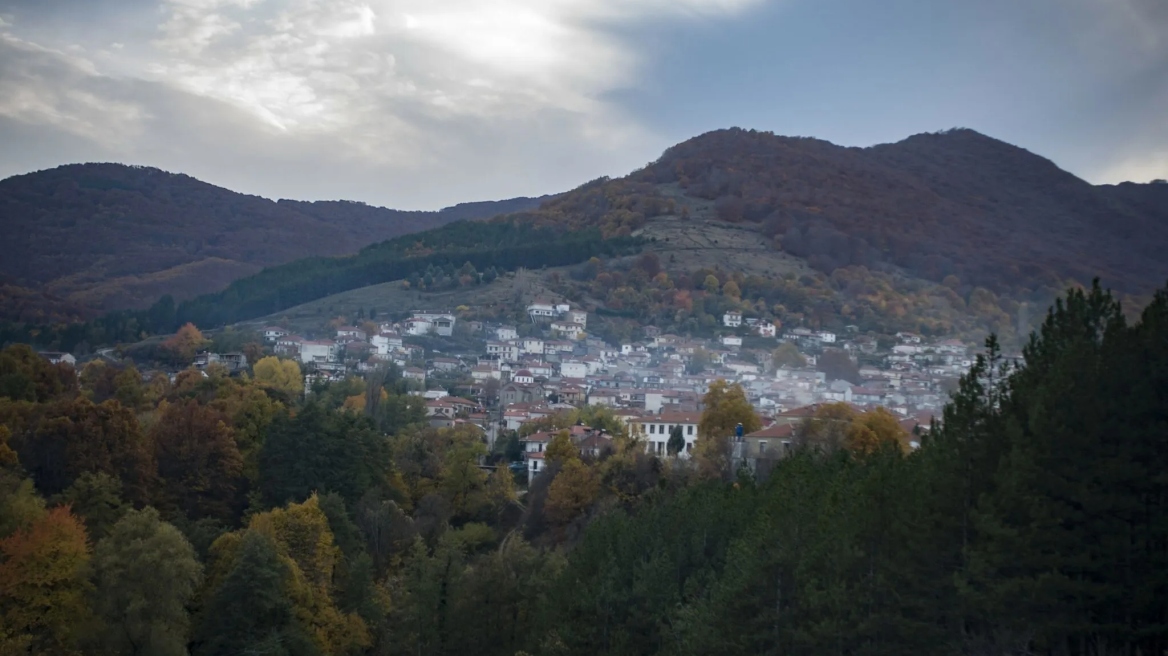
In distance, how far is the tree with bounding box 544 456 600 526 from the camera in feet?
76.8

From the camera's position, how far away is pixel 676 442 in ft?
96.0

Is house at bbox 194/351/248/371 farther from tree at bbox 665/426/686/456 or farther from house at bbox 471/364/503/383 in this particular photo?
tree at bbox 665/426/686/456

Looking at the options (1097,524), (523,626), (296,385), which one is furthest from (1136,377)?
(296,385)

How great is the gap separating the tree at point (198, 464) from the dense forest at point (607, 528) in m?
0.06

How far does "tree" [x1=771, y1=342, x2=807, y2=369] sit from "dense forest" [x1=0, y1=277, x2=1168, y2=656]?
1760 centimetres

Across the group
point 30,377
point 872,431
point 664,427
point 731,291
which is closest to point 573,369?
point 731,291

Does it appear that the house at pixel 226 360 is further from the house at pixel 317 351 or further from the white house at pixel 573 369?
the white house at pixel 573 369

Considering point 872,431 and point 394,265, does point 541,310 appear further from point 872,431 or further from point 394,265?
point 872,431

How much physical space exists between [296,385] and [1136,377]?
34.2m

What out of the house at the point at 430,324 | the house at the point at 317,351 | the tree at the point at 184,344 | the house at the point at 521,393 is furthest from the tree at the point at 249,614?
the house at the point at 430,324

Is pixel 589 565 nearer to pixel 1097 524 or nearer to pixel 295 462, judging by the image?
pixel 1097 524

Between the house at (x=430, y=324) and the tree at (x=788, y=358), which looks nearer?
the tree at (x=788, y=358)

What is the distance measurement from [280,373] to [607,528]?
27.0 m

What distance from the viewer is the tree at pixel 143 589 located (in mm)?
15000
